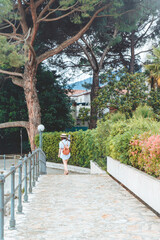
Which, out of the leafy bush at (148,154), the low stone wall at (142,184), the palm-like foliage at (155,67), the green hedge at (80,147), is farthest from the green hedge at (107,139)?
the palm-like foliage at (155,67)

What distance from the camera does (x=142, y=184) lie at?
26.2 feet

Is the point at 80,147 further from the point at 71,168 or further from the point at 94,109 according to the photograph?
the point at 94,109

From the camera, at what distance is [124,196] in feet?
29.4

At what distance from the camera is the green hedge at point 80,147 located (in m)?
18.2

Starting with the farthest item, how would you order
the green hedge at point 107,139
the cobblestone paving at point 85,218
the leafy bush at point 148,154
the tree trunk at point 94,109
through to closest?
the tree trunk at point 94,109, the green hedge at point 107,139, the leafy bush at point 148,154, the cobblestone paving at point 85,218

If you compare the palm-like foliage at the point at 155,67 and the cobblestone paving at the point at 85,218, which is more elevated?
the palm-like foliage at the point at 155,67

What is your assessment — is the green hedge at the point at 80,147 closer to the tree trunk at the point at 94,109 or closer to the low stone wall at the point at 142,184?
the tree trunk at the point at 94,109

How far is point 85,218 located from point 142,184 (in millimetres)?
1998

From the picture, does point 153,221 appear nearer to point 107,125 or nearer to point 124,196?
point 124,196

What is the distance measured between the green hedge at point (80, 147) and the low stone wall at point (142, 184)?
5.84m

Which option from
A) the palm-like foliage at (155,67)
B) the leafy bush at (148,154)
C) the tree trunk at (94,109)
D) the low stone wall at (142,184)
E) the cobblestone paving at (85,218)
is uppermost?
the palm-like foliage at (155,67)

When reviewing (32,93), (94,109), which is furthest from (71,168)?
(94,109)

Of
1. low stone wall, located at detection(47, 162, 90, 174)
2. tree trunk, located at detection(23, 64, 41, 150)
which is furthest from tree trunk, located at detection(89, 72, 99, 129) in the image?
low stone wall, located at detection(47, 162, 90, 174)

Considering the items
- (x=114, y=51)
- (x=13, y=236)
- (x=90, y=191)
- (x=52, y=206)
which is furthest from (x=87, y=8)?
(x=13, y=236)
